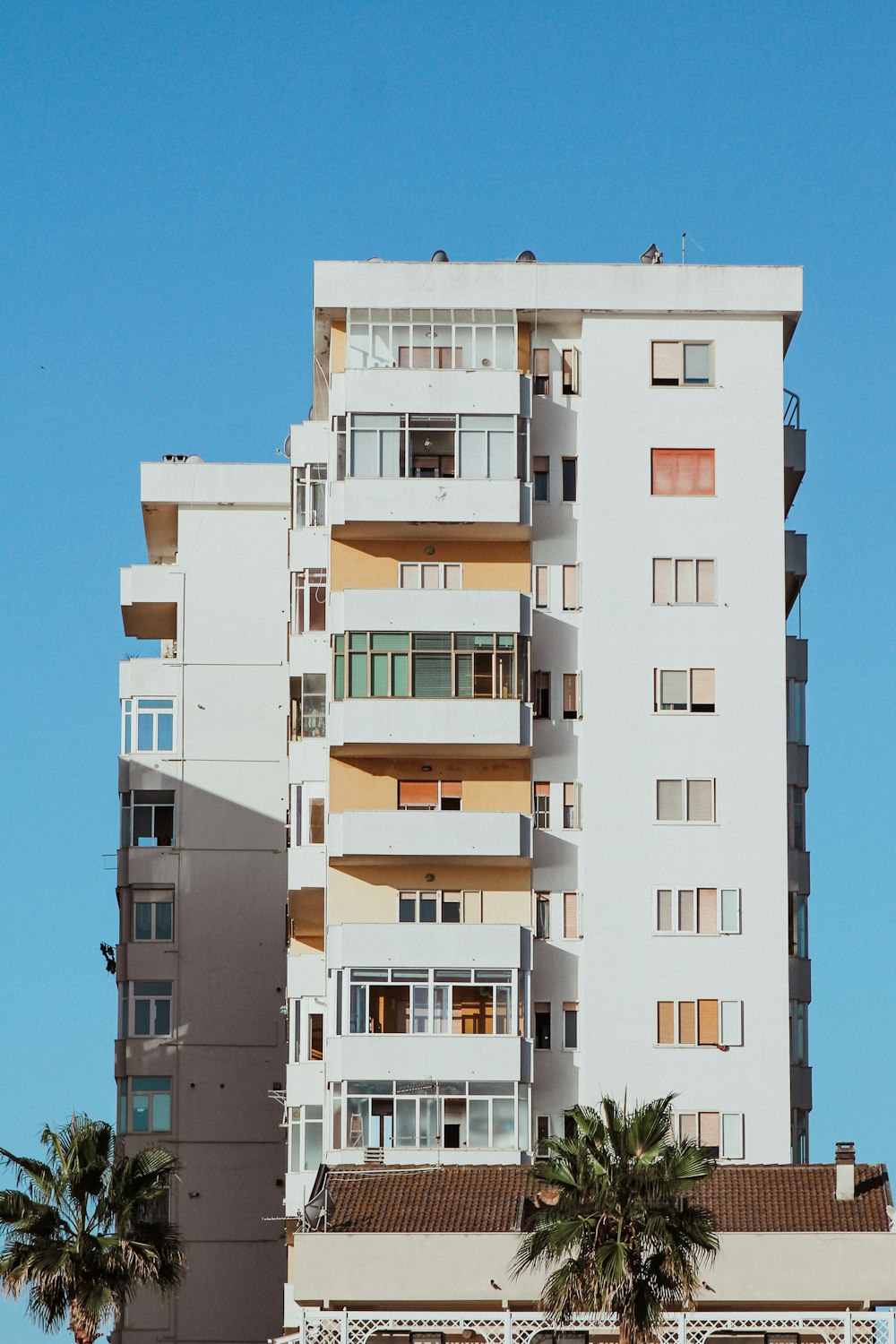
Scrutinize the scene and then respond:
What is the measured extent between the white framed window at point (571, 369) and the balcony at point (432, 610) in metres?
6.76

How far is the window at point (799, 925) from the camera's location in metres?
68.9

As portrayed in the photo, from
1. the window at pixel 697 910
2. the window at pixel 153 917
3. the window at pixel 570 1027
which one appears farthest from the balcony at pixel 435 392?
the window at pixel 153 917

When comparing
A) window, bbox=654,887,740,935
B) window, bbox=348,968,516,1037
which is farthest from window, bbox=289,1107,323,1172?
window, bbox=654,887,740,935

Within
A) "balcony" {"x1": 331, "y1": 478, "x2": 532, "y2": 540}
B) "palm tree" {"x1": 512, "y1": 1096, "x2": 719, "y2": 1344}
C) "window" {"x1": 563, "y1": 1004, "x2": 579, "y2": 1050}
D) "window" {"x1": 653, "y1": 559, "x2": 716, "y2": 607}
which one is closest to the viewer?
"palm tree" {"x1": 512, "y1": 1096, "x2": 719, "y2": 1344}

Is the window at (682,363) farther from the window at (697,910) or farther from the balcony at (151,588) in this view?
the balcony at (151,588)

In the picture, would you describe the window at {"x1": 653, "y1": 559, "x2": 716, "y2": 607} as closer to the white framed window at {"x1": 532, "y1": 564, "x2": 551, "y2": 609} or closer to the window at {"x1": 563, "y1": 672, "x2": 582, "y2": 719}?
the white framed window at {"x1": 532, "y1": 564, "x2": 551, "y2": 609}

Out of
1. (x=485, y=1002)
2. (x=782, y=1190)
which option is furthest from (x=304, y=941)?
(x=782, y=1190)

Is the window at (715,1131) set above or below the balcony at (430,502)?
below

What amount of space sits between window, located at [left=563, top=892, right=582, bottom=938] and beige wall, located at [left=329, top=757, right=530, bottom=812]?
2575mm

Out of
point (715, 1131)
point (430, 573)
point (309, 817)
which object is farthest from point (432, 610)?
point (715, 1131)

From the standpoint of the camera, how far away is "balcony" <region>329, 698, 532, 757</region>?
214ft

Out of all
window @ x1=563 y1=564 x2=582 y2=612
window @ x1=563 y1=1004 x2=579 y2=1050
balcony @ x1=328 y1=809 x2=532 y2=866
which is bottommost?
window @ x1=563 y1=1004 x2=579 y2=1050

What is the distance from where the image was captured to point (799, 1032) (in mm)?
69312

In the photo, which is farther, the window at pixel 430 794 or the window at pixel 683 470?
the window at pixel 683 470
